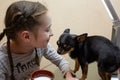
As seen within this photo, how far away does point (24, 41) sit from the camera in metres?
0.86

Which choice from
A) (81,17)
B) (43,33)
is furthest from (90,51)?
(81,17)

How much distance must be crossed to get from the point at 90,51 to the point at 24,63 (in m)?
0.26

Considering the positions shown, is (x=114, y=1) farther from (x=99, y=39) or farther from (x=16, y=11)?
(x=16, y=11)

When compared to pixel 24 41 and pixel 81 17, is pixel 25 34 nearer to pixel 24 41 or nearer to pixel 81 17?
pixel 24 41

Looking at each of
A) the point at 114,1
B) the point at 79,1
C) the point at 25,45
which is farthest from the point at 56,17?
the point at 25,45

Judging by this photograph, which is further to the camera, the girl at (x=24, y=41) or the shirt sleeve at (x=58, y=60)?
the shirt sleeve at (x=58, y=60)

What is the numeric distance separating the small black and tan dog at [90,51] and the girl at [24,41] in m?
0.06

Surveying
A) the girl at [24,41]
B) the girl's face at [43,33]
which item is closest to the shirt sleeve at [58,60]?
the girl at [24,41]

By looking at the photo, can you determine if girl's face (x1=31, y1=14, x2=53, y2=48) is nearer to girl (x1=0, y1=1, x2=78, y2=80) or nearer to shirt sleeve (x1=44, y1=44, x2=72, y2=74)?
girl (x1=0, y1=1, x2=78, y2=80)

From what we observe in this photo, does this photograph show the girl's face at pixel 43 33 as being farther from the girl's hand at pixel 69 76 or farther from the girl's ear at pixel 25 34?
the girl's hand at pixel 69 76

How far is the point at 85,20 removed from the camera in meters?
1.37

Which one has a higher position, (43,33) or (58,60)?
(43,33)

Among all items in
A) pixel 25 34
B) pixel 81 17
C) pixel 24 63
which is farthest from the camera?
pixel 81 17

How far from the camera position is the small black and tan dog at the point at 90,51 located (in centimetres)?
86
